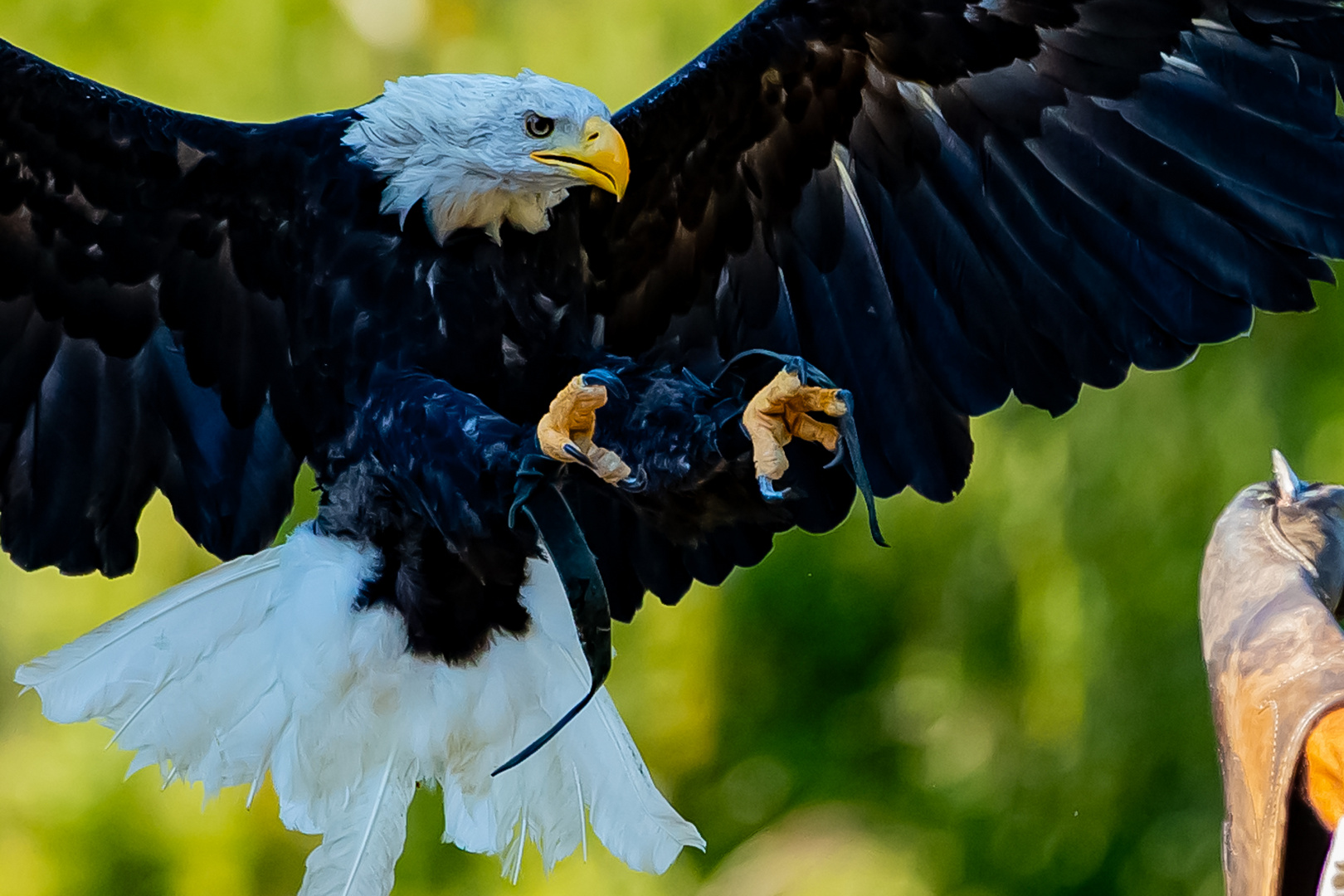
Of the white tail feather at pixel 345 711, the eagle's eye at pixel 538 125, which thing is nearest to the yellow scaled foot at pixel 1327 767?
the white tail feather at pixel 345 711

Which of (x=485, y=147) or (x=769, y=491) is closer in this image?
(x=769, y=491)

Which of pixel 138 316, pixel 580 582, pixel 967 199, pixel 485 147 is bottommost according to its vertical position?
pixel 580 582

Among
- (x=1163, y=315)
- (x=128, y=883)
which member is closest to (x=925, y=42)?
(x=1163, y=315)

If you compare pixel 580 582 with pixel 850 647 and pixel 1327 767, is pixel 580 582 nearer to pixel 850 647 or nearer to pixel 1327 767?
pixel 1327 767

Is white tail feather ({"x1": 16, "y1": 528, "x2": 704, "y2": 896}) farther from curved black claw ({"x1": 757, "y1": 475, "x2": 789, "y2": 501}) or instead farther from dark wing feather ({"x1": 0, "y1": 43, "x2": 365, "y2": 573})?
curved black claw ({"x1": 757, "y1": 475, "x2": 789, "y2": 501})

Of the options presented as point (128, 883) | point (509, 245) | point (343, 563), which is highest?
point (509, 245)

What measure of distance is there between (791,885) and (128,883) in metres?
1.72

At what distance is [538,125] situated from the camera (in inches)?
77.7

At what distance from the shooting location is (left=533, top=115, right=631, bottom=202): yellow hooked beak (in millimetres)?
1929

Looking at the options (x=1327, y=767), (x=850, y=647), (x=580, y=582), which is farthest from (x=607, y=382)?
(x=850, y=647)

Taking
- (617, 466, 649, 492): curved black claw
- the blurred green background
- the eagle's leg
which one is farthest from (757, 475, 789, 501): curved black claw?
the blurred green background

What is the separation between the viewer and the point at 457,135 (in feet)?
6.52

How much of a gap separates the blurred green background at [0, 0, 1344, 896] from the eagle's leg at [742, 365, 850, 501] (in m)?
2.24

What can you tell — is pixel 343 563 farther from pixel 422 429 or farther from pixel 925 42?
pixel 925 42
